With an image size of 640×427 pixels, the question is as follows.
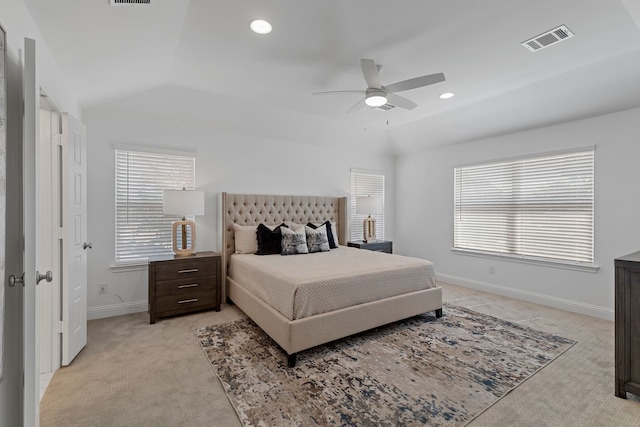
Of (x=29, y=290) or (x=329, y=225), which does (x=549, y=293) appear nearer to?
(x=329, y=225)

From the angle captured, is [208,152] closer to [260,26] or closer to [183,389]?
[260,26]

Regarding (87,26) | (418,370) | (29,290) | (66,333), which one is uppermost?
(87,26)

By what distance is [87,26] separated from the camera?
2008 millimetres

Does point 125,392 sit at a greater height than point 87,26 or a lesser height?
lesser

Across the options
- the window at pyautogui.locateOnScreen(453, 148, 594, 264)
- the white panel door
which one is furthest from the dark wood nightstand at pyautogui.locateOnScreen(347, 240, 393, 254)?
the white panel door

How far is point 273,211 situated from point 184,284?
68.3 inches

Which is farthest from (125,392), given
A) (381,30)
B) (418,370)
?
(381,30)

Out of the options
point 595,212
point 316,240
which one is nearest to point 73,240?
point 316,240

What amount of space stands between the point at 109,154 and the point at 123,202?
61 centimetres

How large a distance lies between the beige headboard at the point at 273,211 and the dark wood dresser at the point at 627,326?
366cm

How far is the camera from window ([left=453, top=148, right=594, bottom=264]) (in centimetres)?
386

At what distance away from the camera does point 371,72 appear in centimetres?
261

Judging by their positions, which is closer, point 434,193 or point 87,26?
point 87,26

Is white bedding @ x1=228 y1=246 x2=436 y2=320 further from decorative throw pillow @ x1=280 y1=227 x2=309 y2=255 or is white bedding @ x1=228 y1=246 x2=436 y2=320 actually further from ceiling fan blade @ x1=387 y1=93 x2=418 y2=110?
ceiling fan blade @ x1=387 y1=93 x2=418 y2=110
